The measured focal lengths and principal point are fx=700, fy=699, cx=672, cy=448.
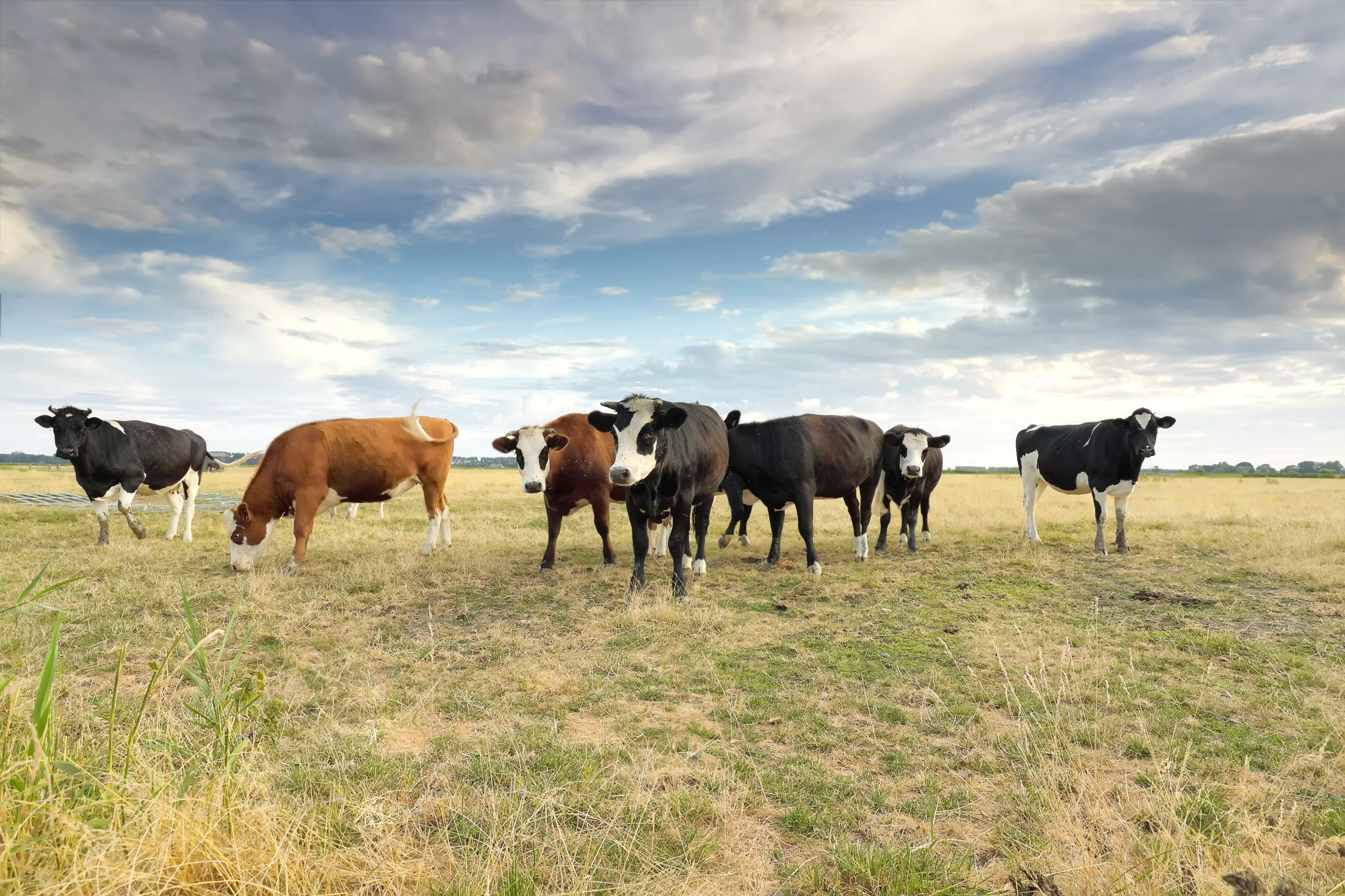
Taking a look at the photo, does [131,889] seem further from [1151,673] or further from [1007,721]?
[1151,673]

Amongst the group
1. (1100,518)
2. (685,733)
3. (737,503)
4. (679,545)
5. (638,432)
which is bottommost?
(685,733)

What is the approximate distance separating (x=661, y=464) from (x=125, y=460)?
37.2 ft

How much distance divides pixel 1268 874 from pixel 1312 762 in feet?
6.01

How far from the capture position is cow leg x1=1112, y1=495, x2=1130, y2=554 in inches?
496

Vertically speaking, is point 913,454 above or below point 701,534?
above

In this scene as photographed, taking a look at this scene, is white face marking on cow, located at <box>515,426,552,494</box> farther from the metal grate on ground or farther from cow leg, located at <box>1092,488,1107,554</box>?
the metal grate on ground

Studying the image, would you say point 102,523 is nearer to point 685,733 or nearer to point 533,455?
point 533,455

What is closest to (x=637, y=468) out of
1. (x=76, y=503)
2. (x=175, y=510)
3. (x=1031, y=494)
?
(x=1031, y=494)

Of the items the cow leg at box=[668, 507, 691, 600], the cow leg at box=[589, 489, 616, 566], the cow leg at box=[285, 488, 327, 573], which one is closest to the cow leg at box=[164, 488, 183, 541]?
the cow leg at box=[285, 488, 327, 573]

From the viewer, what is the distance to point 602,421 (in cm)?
909

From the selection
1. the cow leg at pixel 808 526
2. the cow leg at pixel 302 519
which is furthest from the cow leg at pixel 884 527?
the cow leg at pixel 302 519

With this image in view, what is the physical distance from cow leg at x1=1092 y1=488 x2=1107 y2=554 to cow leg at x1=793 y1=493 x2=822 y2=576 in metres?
5.51

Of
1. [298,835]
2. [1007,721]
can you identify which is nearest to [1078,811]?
[1007,721]

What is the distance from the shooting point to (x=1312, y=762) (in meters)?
4.11
